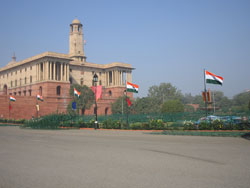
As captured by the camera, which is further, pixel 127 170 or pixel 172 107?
pixel 172 107

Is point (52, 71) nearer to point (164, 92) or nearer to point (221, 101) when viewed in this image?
point (164, 92)

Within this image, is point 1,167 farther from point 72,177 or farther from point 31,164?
point 72,177

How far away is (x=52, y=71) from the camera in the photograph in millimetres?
74875

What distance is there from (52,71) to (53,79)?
2.87 meters

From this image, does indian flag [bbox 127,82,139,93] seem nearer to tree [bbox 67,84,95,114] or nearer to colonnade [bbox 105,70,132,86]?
tree [bbox 67,84,95,114]

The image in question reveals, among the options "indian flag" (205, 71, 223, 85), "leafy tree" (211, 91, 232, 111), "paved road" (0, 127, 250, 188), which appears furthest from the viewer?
"leafy tree" (211, 91, 232, 111)

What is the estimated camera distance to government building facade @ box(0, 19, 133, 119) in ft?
209

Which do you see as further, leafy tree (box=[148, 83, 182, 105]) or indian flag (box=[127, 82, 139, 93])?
leafy tree (box=[148, 83, 182, 105])

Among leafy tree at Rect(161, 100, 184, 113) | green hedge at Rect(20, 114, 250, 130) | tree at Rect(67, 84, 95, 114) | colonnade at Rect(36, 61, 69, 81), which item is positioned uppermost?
colonnade at Rect(36, 61, 69, 81)

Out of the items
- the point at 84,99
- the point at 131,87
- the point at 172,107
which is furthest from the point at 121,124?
the point at 84,99

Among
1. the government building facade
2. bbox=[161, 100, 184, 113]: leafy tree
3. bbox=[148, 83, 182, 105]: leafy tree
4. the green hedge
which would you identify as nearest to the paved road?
the green hedge

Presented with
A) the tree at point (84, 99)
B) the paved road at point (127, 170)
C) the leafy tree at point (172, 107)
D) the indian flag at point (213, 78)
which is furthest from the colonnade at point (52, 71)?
the paved road at point (127, 170)

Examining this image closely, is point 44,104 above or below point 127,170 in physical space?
above

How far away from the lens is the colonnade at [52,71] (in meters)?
72.6
